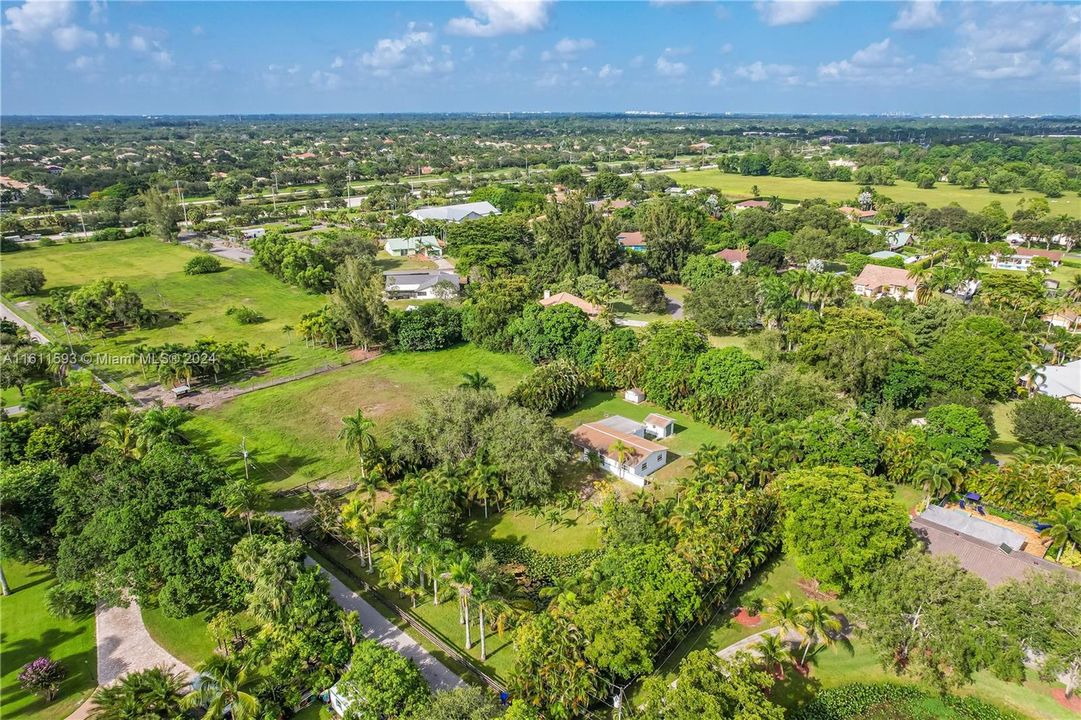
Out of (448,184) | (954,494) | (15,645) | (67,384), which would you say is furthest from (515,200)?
(15,645)

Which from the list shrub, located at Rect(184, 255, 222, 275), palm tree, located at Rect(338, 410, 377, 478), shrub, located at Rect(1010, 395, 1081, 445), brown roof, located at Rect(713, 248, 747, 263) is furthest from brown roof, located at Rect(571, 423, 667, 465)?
shrub, located at Rect(184, 255, 222, 275)

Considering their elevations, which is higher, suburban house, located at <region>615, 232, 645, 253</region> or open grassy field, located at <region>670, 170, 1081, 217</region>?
open grassy field, located at <region>670, 170, 1081, 217</region>

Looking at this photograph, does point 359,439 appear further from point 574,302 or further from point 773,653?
point 574,302

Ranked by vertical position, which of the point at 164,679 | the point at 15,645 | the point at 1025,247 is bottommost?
the point at 15,645

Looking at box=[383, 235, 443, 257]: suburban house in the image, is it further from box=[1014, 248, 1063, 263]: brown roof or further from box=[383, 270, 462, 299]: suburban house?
box=[1014, 248, 1063, 263]: brown roof

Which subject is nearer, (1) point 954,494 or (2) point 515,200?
(1) point 954,494

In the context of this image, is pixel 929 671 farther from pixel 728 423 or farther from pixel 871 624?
pixel 728 423

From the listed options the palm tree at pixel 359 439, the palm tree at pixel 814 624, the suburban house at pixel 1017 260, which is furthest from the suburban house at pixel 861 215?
the palm tree at pixel 359 439

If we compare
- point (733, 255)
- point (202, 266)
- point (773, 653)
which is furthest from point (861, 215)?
point (202, 266)
